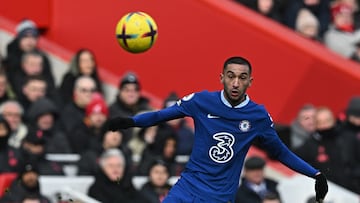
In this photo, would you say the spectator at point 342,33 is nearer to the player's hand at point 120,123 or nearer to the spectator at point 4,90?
the spectator at point 4,90

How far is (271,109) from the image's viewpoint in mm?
18562

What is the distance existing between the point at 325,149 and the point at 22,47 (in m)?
3.76

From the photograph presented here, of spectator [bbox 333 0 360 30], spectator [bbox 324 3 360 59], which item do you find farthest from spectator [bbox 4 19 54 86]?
spectator [bbox 333 0 360 30]

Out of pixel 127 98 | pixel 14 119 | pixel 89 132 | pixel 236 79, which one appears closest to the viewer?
pixel 236 79

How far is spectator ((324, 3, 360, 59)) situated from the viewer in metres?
19.0

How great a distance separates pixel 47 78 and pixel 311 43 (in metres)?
3.88

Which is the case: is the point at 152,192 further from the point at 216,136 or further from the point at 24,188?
the point at 216,136

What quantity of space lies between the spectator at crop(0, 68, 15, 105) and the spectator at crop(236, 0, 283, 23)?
13.8 feet

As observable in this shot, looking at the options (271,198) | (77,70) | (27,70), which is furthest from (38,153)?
(271,198)

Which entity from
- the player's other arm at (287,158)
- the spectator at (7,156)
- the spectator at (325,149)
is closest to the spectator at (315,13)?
the spectator at (325,149)

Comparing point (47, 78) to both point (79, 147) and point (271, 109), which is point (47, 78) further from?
point (271, 109)

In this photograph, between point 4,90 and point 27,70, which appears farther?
point 27,70

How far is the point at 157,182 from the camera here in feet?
49.2

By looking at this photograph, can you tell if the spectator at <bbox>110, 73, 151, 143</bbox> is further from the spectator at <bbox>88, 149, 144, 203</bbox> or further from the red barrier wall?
the red barrier wall
